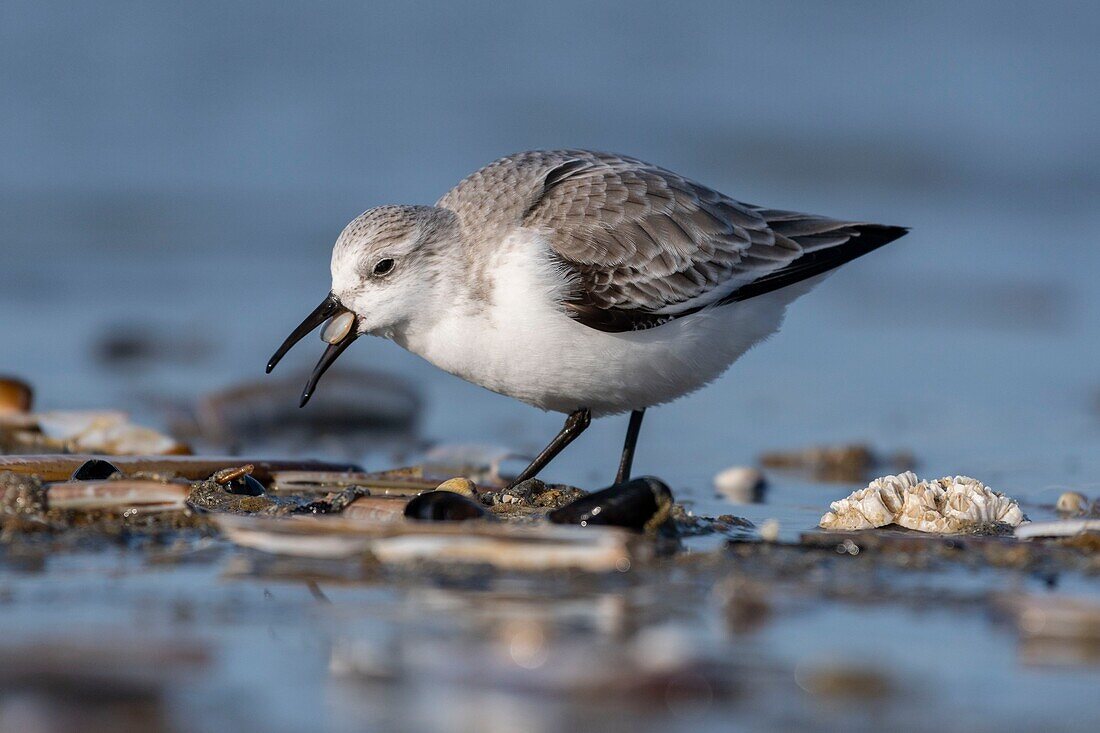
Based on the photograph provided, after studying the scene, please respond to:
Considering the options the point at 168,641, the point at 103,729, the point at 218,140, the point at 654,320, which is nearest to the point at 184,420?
the point at 654,320

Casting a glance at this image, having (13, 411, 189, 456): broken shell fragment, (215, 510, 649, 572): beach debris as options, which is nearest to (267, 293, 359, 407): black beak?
(13, 411, 189, 456): broken shell fragment

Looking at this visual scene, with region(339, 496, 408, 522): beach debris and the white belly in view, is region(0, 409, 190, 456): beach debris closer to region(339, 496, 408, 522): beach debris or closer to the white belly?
the white belly

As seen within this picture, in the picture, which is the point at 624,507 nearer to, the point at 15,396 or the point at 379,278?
the point at 379,278

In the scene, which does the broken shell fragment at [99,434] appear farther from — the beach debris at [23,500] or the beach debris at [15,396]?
the beach debris at [23,500]

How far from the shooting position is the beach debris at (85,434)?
238 inches

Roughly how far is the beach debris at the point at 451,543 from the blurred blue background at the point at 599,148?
2.81 metres

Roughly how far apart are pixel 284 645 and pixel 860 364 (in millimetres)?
A: 6800

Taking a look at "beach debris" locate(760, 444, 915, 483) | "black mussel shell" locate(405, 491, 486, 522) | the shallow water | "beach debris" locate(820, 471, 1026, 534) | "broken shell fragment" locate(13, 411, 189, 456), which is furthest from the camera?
"beach debris" locate(760, 444, 915, 483)

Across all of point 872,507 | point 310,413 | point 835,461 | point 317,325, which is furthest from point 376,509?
point 310,413

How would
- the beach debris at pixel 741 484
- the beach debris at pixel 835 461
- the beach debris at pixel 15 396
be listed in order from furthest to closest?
1. the beach debris at pixel 835 461
2. the beach debris at pixel 15 396
3. the beach debris at pixel 741 484

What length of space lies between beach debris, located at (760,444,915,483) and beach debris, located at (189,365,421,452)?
2073 millimetres

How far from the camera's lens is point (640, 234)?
19.2ft

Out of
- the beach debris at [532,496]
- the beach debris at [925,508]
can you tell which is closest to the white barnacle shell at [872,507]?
the beach debris at [925,508]

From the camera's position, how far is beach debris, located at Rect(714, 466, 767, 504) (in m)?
6.27
